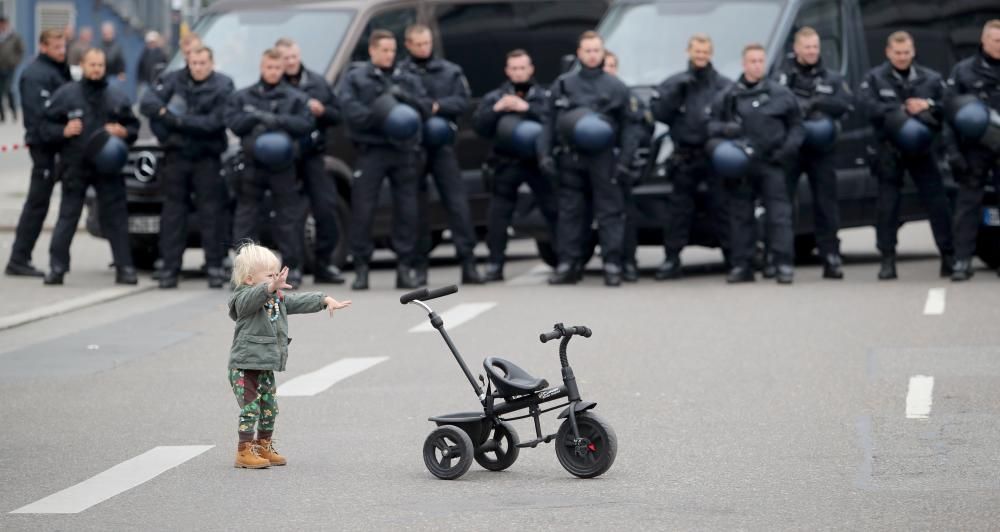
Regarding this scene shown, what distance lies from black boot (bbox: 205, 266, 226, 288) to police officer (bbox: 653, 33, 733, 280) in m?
3.52

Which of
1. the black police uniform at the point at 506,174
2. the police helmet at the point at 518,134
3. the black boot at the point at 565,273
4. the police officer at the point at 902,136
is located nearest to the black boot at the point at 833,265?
the police officer at the point at 902,136

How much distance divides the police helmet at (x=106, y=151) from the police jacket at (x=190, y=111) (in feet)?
1.00

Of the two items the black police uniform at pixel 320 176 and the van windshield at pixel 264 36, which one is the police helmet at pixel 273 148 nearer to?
the black police uniform at pixel 320 176

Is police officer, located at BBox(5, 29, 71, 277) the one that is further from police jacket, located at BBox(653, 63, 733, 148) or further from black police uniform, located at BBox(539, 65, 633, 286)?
police jacket, located at BBox(653, 63, 733, 148)

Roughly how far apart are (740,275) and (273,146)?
12.3 ft

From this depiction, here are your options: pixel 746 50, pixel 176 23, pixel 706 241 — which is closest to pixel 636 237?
pixel 706 241

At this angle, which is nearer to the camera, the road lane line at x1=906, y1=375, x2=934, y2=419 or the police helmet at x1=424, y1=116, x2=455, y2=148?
the road lane line at x1=906, y1=375, x2=934, y2=419

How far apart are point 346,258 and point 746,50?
405 centimetres

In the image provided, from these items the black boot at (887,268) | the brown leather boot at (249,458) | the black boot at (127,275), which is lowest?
the black boot at (127,275)

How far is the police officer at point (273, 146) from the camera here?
625 inches

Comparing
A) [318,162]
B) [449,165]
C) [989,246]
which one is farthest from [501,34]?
[989,246]

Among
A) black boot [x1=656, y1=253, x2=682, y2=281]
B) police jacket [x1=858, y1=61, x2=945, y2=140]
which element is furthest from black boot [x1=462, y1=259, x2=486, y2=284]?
police jacket [x1=858, y1=61, x2=945, y2=140]

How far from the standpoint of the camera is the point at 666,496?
7.70 m

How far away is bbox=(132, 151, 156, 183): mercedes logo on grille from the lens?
17203 mm
